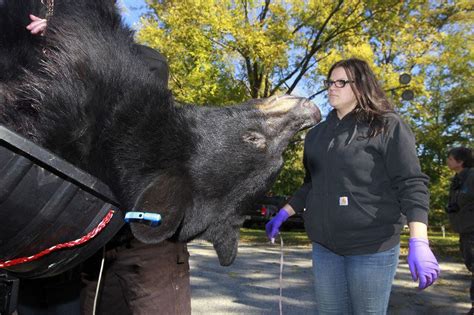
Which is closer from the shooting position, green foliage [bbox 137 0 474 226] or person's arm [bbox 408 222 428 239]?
person's arm [bbox 408 222 428 239]

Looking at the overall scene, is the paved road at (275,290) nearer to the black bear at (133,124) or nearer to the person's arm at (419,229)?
the person's arm at (419,229)

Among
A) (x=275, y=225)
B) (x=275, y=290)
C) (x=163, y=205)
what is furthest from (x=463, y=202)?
(x=163, y=205)

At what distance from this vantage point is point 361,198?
119 inches

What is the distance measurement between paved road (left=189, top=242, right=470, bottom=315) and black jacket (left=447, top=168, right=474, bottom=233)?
1.01 meters

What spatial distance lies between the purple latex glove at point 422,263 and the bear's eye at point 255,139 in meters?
1.20

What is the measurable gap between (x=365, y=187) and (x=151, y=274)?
55.2 inches

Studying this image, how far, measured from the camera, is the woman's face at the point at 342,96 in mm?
3256

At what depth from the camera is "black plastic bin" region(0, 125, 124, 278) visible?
1.31 meters

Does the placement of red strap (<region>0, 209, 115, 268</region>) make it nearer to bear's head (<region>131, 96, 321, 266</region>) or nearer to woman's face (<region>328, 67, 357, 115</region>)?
bear's head (<region>131, 96, 321, 266</region>)

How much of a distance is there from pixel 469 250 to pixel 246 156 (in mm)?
5167

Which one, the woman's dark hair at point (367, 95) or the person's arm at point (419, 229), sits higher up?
the woman's dark hair at point (367, 95)

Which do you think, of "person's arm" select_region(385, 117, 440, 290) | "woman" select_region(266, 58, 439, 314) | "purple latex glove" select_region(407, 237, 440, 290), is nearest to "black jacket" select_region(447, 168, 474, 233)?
"woman" select_region(266, 58, 439, 314)

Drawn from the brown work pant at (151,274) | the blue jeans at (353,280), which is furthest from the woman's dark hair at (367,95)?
the brown work pant at (151,274)

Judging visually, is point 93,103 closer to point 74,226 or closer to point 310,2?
point 74,226
